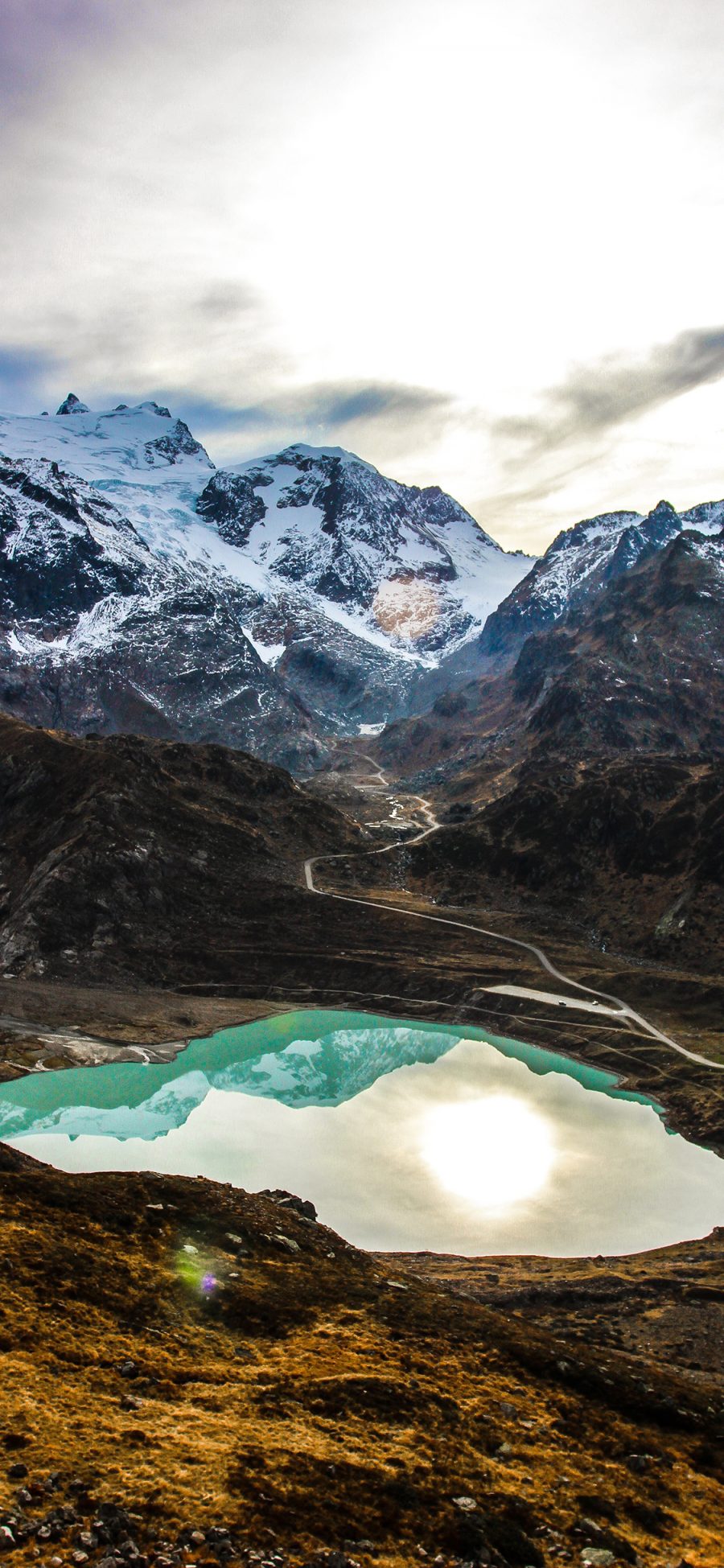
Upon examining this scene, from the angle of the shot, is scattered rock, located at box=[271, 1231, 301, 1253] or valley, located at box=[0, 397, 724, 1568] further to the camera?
scattered rock, located at box=[271, 1231, 301, 1253]

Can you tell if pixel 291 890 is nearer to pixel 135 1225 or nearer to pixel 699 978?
pixel 699 978

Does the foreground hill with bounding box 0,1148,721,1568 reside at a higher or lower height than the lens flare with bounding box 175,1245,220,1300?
lower

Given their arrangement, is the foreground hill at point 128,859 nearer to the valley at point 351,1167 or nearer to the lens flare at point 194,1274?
the valley at point 351,1167

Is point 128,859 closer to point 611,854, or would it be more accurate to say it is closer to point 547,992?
point 547,992

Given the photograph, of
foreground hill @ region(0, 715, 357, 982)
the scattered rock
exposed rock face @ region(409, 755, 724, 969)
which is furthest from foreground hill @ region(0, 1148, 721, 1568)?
exposed rock face @ region(409, 755, 724, 969)

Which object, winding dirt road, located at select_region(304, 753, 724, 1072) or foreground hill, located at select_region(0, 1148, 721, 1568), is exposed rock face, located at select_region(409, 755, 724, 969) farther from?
foreground hill, located at select_region(0, 1148, 721, 1568)

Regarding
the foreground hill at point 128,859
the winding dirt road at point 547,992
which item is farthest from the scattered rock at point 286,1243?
the foreground hill at point 128,859
